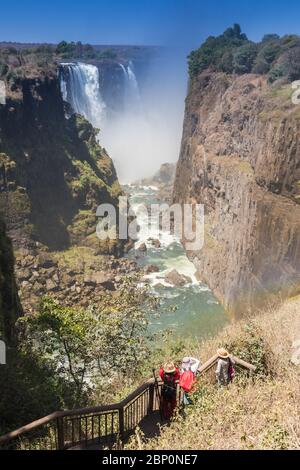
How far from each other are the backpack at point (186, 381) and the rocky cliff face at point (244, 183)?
20960 millimetres

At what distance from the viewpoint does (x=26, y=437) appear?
28.1 feet

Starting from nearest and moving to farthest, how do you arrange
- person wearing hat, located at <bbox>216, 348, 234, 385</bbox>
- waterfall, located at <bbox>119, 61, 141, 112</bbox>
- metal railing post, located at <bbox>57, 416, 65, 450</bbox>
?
metal railing post, located at <bbox>57, 416, 65, 450</bbox>, person wearing hat, located at <bbox>216, 348, 234, 385</bbox>, waterfall, located at <bbox>119, 61, 141, 112</bbox>

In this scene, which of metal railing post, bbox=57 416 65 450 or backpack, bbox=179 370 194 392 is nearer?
metal railing post, bbox=57 416 65 450

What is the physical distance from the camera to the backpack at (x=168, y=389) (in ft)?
31.4

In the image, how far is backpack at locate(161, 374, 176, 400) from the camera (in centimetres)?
959

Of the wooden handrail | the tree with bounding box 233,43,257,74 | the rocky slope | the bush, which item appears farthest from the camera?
the rocky slope

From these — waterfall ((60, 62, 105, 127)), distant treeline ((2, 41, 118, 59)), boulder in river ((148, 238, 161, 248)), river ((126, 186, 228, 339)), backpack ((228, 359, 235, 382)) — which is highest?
distant treeline ((2, 41, 118, 59))

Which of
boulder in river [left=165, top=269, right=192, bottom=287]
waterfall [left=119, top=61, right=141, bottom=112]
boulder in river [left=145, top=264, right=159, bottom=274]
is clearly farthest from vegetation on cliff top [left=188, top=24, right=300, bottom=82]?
waterfall [left=119, top=61, right=141, bottom=112]

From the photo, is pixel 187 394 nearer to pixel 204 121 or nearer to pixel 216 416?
pixel 216 416

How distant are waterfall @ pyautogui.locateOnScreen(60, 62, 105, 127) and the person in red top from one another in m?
68.9

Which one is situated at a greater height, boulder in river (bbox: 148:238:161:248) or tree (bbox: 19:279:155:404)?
tree (bbox: 19:279:155:404)

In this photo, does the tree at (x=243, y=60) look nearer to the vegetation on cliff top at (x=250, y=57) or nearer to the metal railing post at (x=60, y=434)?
the vegetation on cliff top at (x=250, y=57)

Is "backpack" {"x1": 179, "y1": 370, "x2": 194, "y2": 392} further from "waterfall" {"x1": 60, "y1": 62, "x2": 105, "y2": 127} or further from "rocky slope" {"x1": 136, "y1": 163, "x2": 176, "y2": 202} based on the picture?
"rocky slope" {"x1": 136, "y1": 163, "x2": 176, "y2": 202}

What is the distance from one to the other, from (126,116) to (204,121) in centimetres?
4943
